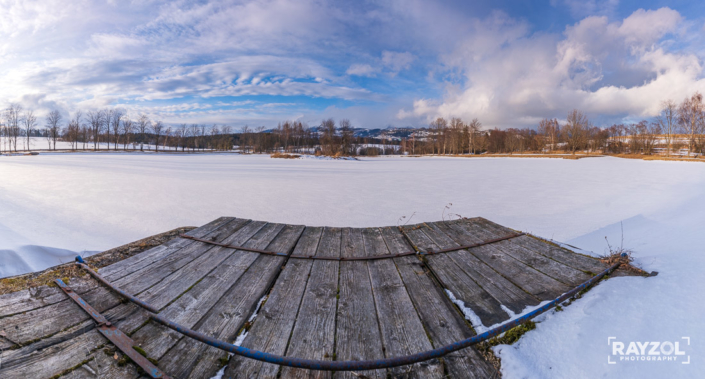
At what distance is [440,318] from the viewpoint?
1.83 meters

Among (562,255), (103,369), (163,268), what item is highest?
(562,255)

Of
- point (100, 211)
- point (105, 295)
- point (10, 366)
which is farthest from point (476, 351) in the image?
point (100, 211)

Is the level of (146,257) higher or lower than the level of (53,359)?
higher

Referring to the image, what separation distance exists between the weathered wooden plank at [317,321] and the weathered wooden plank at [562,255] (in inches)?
81.9

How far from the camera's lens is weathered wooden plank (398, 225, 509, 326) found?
6.16ft

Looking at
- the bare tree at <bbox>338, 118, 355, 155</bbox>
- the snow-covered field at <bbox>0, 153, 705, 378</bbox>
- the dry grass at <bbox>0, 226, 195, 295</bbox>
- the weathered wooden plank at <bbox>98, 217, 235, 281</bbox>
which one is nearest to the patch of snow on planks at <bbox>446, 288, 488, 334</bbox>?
the snow-covered field at <bbox>0, 153, 705, 378</bbox>

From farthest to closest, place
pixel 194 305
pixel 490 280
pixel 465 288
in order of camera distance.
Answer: pixel 490 280 → pixel 465 288 → pixel 194 305

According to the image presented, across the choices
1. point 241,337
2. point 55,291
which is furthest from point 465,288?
point 55,291

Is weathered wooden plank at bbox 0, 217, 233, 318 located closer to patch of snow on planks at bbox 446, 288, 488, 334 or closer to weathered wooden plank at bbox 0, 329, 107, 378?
weathered wooden plank at bbox 0, 329, 107, 378

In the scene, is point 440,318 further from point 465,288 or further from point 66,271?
point 66,271

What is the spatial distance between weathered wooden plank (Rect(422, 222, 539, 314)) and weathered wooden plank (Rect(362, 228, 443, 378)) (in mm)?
656

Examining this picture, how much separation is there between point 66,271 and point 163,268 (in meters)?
0.70

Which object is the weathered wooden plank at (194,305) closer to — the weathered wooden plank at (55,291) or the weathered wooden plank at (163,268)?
the weathered wooden plank at (163,268)

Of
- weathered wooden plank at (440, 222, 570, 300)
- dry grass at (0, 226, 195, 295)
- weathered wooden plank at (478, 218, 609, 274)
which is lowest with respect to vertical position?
dry grass at (0, 226, 195, 295)
